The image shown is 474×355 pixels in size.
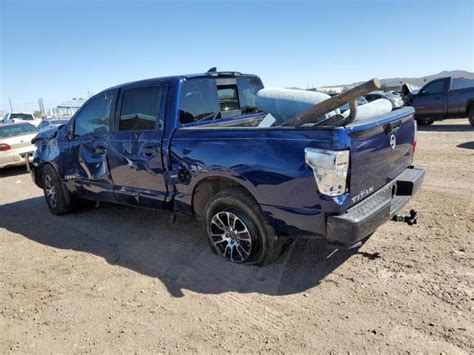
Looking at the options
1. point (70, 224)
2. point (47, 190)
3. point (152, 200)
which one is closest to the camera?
point (152, 200)

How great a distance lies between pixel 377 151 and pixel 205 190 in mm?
1760

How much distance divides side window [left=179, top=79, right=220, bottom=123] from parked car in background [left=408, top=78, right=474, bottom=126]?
11004mm

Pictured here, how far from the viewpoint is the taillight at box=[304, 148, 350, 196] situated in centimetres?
298

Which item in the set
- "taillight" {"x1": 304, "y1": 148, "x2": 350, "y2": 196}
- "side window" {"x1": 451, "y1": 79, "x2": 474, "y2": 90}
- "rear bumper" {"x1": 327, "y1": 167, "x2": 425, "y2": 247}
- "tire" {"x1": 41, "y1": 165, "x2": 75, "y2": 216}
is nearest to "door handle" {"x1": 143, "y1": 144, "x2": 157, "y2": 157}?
"taillight" {"x1": 304, "y1": 148, "x2": 350, "y2": 196}

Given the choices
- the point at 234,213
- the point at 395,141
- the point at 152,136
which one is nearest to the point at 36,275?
the point at 152,136

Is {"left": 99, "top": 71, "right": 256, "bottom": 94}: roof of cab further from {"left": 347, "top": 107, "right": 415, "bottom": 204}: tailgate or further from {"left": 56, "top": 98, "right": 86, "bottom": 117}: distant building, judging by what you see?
{"left": 56, "top": 98, "right": 86, "bottom": 117}: distant building

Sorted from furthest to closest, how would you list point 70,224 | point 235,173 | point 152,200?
point 70,224 < point 152,200 < point 235,173

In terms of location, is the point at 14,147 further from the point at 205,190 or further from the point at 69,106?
the point at 69,106

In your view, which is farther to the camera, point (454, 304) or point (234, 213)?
point (234, 213)

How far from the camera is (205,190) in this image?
412cm

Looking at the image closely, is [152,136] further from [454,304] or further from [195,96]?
[454,304]

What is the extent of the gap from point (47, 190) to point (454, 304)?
5.97 metres

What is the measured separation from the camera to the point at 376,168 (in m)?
3.46

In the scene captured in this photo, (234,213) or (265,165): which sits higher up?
(265,165)
